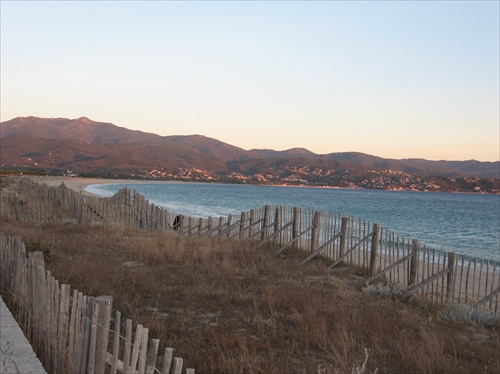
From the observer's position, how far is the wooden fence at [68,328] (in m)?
3.45

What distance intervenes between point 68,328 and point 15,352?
856mm

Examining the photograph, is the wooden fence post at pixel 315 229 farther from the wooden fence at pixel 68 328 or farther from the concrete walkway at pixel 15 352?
the concrete walkway at pixel 15 352

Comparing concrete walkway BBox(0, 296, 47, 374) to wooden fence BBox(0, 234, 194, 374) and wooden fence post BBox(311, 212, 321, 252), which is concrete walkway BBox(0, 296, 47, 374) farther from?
wooden fence post BBox(311, 212, 321, 252)

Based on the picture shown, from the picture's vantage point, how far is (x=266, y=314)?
7.63 meters

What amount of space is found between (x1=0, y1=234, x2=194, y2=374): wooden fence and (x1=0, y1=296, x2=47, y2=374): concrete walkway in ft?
0.47

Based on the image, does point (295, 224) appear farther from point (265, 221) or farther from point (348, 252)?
point (348, 252)

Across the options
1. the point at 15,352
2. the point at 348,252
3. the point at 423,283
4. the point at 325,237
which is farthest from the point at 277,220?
the point at 15,352

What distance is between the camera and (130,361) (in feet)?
12.0

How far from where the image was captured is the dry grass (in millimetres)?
5773

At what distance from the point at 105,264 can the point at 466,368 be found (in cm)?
710

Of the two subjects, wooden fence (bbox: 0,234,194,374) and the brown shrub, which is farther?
the brown shrub

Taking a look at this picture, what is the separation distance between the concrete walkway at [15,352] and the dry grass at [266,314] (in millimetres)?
1587

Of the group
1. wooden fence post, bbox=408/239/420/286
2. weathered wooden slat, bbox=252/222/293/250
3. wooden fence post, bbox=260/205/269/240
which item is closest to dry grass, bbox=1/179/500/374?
wooden fence post, bbox=408/239/420/286

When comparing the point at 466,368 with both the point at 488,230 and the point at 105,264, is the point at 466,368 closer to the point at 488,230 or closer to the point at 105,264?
the point at 105,264
